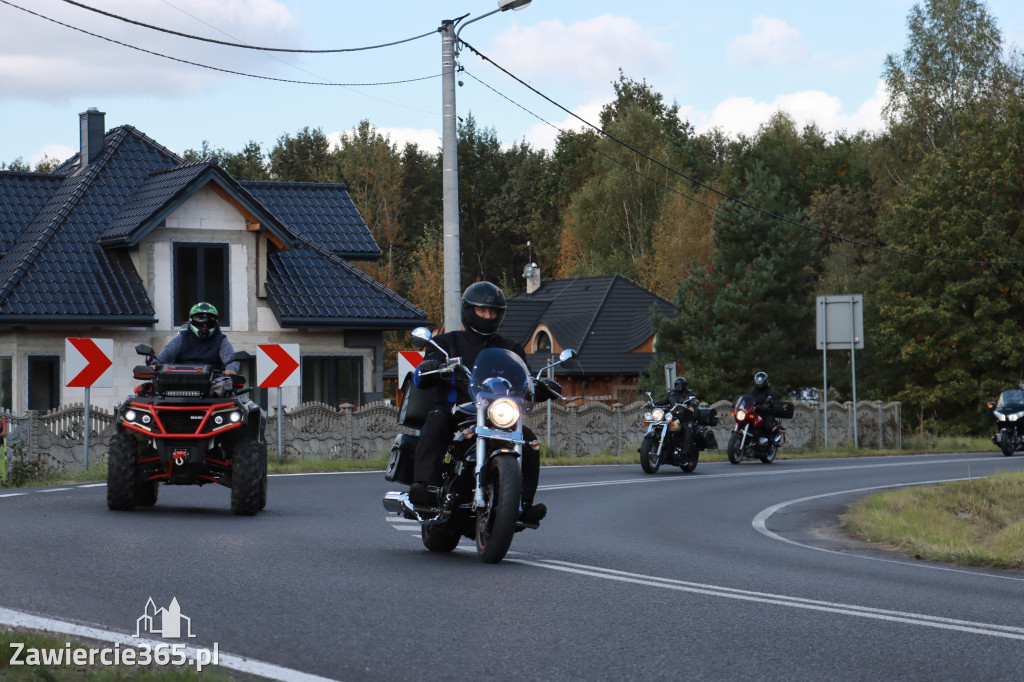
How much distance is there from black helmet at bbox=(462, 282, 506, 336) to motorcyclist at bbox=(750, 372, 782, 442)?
18740 mm

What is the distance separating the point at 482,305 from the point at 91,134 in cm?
2683

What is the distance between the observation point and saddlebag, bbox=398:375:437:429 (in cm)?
952

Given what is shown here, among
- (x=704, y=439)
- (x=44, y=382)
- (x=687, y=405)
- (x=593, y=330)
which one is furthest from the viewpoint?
(x=593, y=330)

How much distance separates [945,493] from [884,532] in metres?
6.51

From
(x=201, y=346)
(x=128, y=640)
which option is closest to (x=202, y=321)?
(x=201, y=346)

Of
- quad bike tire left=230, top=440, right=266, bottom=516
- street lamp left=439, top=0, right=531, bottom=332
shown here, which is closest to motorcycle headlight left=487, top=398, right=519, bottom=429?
quad bike tire left=230, top=440, right=266, bottom=516

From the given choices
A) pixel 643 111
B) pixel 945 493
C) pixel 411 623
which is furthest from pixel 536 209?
pixel 411 623

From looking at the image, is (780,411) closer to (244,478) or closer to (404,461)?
(244,478)

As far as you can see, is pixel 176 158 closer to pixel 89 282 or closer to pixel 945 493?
pixel 89 282

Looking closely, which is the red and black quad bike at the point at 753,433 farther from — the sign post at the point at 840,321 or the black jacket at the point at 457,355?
the black jacket at the point at 457,355

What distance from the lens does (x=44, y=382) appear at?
1177 inches

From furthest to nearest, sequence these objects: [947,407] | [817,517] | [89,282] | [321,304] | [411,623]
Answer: [947,407] < [321,304] < [89,282] < [817,517] < [411,623]

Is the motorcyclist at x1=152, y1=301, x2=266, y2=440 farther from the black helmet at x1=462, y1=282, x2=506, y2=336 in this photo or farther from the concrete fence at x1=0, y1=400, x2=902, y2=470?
the concrete fence at x1=0, y1=400, x2=902, y2=470

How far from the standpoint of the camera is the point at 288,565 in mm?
8844
